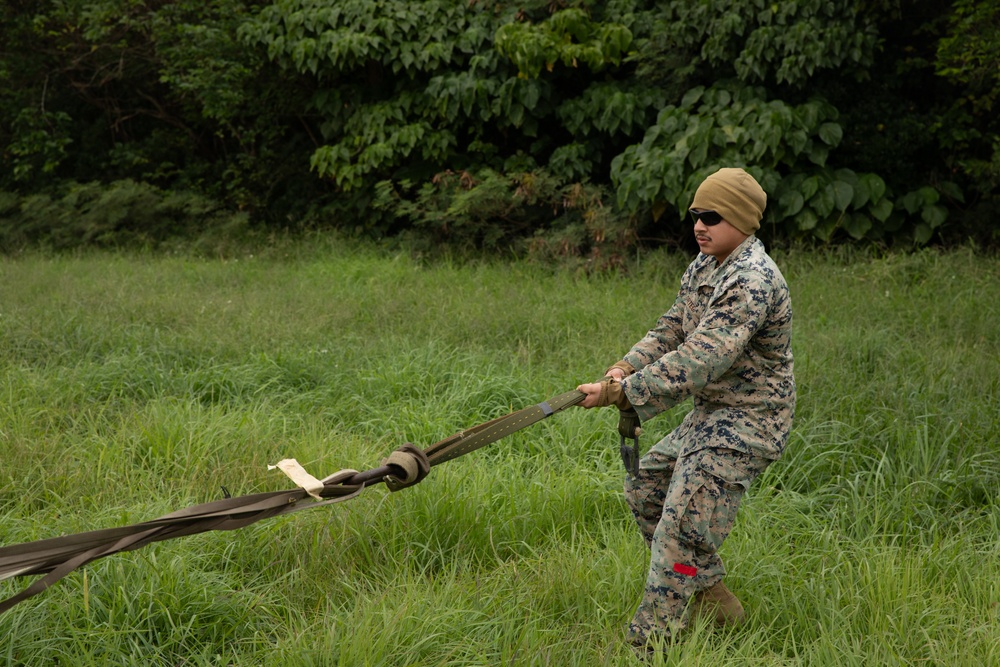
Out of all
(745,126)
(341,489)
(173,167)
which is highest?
(745,126)

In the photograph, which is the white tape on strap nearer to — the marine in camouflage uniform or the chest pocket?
the marine in camouflage uniform

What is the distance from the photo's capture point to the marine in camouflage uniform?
2740mm

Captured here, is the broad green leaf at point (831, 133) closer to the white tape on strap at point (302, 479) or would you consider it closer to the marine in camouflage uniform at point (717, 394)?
the marine in camouflage uniform at point (717, 394)

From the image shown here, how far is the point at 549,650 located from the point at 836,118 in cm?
683

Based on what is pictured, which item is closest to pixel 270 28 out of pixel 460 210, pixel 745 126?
pixel 460 210

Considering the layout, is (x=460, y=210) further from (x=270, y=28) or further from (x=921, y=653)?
(x=921, y=653)

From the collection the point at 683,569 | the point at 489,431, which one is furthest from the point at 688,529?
the point at 489,431

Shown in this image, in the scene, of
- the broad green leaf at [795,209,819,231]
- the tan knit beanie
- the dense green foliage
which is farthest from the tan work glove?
the broad green leaf at [795,209,819,231]

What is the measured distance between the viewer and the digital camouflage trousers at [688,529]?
2812mm

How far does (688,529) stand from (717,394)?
1.38ft

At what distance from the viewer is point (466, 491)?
384cm

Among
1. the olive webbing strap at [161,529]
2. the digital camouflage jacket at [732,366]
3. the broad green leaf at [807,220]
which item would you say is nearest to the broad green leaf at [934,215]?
the broad green leaf at [807,220]

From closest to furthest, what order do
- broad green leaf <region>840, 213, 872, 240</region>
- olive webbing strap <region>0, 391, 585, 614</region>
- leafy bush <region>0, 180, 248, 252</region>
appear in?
olive webbing strap <region>0, 391, 585, 614</region>
broad green leaf <region>840, 213, 872, 240</region>
leafy bush <region>0, 180, 248, 252</region>

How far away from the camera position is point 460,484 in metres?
3.84
